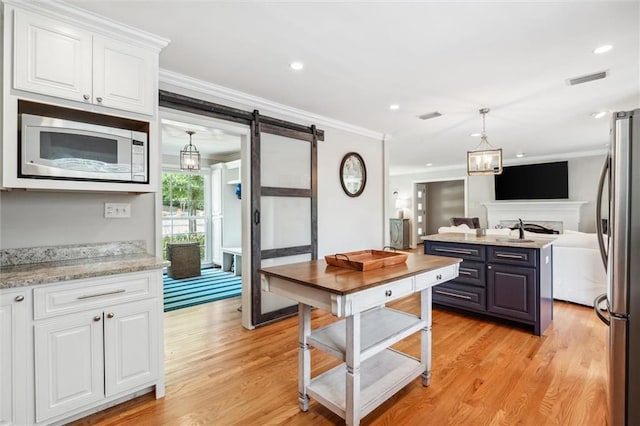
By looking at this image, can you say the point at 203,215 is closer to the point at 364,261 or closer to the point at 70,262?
the point at 70,262

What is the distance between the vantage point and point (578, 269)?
3.83 meters

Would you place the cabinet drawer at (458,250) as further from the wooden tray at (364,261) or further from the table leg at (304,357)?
the table leg at (304,357)

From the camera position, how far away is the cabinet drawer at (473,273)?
11.2ft

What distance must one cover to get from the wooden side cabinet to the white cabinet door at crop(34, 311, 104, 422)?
8.54 meters

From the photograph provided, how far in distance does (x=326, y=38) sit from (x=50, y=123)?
1802mm

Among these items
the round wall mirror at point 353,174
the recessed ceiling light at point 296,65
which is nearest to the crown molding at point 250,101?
the round wall mirror at point 353,174

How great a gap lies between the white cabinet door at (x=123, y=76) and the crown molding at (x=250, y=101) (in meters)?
0.56

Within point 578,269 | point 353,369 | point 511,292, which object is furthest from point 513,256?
point 353,369

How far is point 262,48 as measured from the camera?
2.35 metres

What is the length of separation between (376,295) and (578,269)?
361 centimetres

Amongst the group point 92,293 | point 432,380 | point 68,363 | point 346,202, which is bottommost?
point 432,380

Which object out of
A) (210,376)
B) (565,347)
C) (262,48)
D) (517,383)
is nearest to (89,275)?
(210,376)

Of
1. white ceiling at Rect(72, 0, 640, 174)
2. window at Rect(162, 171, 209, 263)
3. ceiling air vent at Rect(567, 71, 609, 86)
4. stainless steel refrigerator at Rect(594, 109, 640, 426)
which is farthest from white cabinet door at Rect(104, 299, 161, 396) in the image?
window at Rect(162, 171, 209, 263)

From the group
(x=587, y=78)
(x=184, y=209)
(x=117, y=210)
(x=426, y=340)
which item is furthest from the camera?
(x=184, y=209)
